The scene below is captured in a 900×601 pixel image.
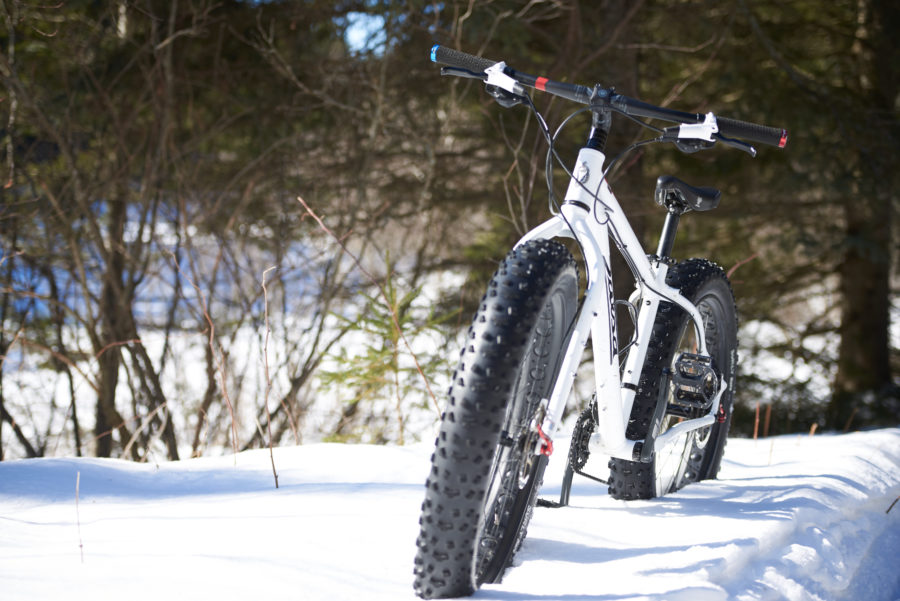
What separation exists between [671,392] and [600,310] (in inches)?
37.8

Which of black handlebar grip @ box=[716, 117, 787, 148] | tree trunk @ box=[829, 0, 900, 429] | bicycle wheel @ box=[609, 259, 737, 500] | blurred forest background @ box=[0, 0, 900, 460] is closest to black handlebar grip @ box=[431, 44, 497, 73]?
black handlebar grip @ box=[716, 117, 787, 148]

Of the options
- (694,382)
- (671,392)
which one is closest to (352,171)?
(671,392)

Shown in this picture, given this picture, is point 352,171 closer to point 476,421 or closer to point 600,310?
point 600,310

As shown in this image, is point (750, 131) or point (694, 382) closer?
point (750, 131)

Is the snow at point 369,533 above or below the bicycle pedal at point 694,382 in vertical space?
below

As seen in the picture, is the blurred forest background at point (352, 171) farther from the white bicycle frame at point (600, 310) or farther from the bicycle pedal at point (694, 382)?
the white bicycle frame at point (600, 310)

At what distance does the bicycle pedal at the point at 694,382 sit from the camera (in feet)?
8.79

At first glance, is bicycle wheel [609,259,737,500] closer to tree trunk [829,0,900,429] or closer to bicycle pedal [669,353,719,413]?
bicycle pedal [669,353,719,413]

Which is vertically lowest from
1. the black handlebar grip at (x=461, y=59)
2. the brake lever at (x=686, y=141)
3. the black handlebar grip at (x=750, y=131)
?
the brake lever at (x=686, y=141)

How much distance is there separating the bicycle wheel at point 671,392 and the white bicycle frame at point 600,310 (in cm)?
16

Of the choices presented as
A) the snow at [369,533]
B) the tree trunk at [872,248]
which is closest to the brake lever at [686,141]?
the snow at [369,533]

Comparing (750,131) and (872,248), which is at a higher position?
(872,248)

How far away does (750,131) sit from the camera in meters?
1.97

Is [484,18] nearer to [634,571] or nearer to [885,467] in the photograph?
[885,467]
